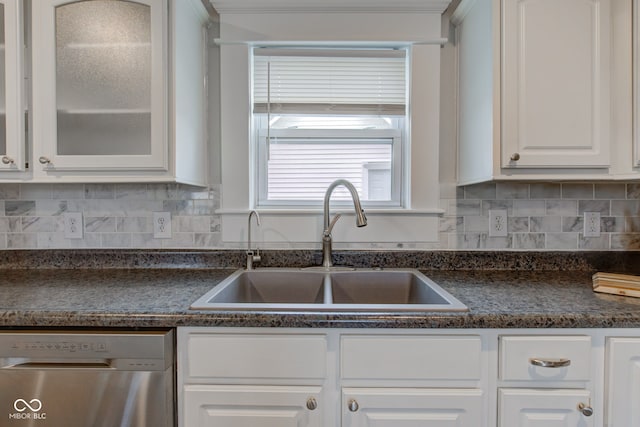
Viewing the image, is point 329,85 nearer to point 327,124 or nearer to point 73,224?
point 327,124

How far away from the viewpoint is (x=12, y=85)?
115 centimetres

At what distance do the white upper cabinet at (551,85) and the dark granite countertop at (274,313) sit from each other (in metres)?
0.45

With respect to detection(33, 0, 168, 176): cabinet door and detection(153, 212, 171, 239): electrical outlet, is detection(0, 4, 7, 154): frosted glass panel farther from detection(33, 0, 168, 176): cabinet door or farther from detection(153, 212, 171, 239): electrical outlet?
detection(153, 212, 171, 239): electrical outlet

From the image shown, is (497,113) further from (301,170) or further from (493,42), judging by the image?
(301,170)

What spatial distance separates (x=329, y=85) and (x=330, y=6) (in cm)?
32

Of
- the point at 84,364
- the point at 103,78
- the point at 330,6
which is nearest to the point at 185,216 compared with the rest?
the point at 103,78

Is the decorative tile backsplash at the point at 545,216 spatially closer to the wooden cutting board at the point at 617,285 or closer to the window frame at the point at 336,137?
the window frame at the point at 336,137

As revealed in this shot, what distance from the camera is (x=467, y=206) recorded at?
4.84 ft

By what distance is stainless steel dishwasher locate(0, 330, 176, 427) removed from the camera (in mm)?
847

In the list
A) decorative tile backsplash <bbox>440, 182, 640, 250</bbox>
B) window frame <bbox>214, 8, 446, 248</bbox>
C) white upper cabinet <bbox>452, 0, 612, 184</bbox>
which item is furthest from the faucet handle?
white upper cabinet <bbox>452, 0, 612, 184</bbox>

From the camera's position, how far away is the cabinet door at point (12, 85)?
1.15m

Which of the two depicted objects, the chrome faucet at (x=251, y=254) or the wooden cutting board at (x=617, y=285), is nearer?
the wooden cutting board at (x=617, y=285)

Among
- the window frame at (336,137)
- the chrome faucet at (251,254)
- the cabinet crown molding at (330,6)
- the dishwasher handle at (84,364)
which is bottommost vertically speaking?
the dishwasher handle at (84,364)

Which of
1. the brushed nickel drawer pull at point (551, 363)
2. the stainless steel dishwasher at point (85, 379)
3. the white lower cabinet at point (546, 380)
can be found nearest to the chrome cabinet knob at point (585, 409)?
the white lower cabinet at point (546, 380)
